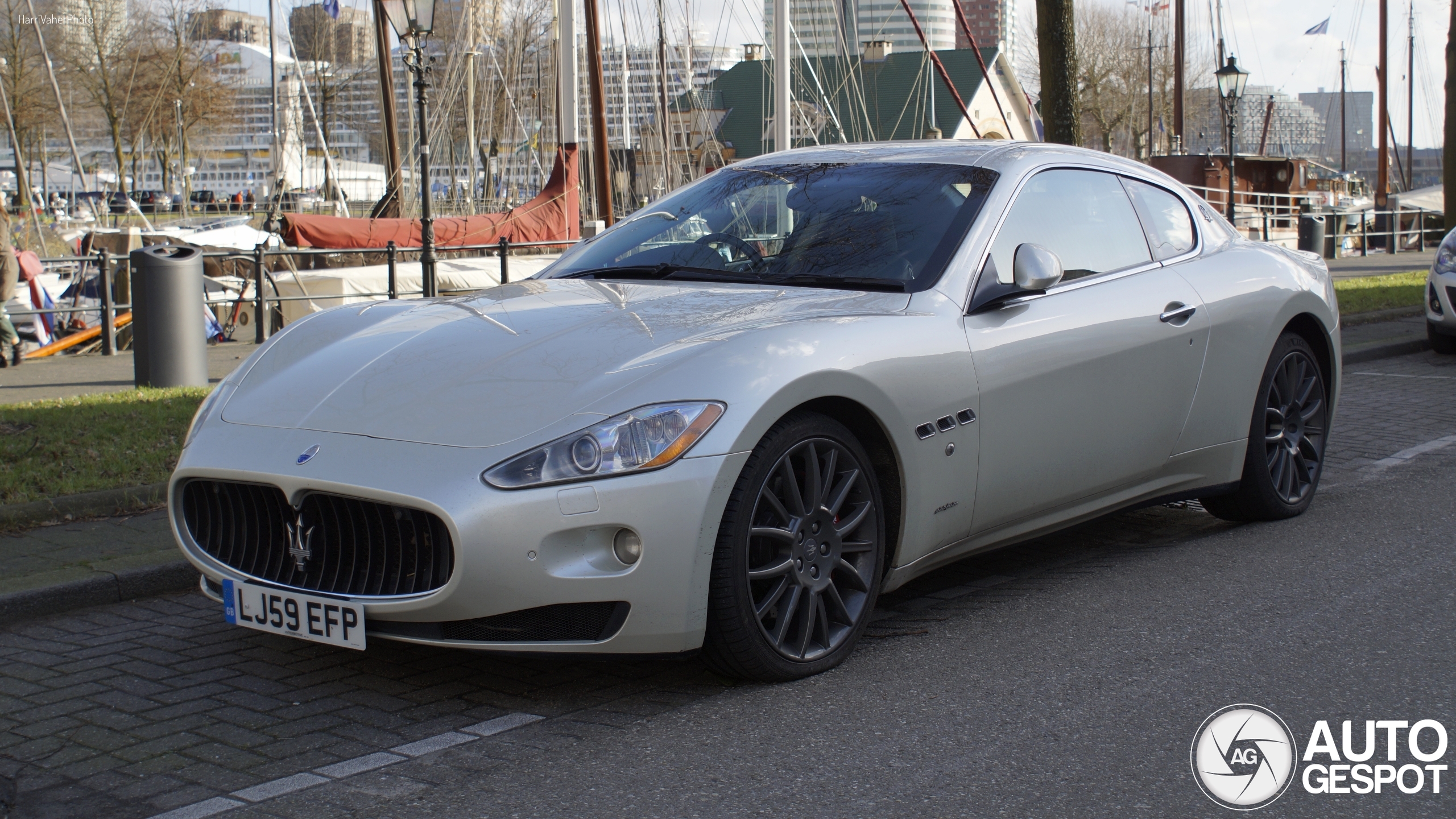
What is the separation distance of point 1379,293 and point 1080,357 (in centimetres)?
1425

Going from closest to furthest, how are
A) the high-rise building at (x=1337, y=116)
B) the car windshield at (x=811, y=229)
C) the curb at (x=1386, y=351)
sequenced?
the car windshield at (x=811, y=229) < the curb at (x=1386, y=351) < the high-rise building at (x=1337, y=116)

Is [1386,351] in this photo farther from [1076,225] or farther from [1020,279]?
[1020,279]

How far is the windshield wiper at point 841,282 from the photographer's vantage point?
4223mm

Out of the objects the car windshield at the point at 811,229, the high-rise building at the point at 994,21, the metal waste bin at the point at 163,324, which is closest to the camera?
the car windshield at the point at 811,229

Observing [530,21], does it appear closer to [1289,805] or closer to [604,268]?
[604,268]

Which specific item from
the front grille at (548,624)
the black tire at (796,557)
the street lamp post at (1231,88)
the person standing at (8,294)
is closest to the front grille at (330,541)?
the front grille at (548,624)

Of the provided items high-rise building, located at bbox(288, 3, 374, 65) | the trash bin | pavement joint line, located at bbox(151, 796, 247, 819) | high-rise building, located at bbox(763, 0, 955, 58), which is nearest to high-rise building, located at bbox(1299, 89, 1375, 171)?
high-rise building, located at bbox(288, 3, 374, 65)

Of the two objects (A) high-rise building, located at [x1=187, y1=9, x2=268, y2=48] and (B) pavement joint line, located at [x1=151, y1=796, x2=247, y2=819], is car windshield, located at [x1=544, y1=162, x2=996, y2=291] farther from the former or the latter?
(A) high-rise building, located at [x1=187, y1=9, x2=268, y2=48]

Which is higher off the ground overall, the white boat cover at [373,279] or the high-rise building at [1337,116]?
the high-rise building at [1337,116]

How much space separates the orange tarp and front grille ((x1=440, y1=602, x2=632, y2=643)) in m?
14.0

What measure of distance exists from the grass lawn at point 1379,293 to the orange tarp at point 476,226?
9.97 m

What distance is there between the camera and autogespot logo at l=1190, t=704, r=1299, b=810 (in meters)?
3.06

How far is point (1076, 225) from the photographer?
480cm

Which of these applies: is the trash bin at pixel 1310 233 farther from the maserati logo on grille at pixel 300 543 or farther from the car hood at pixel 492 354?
the maserati logo on grille at pixel 300 543
